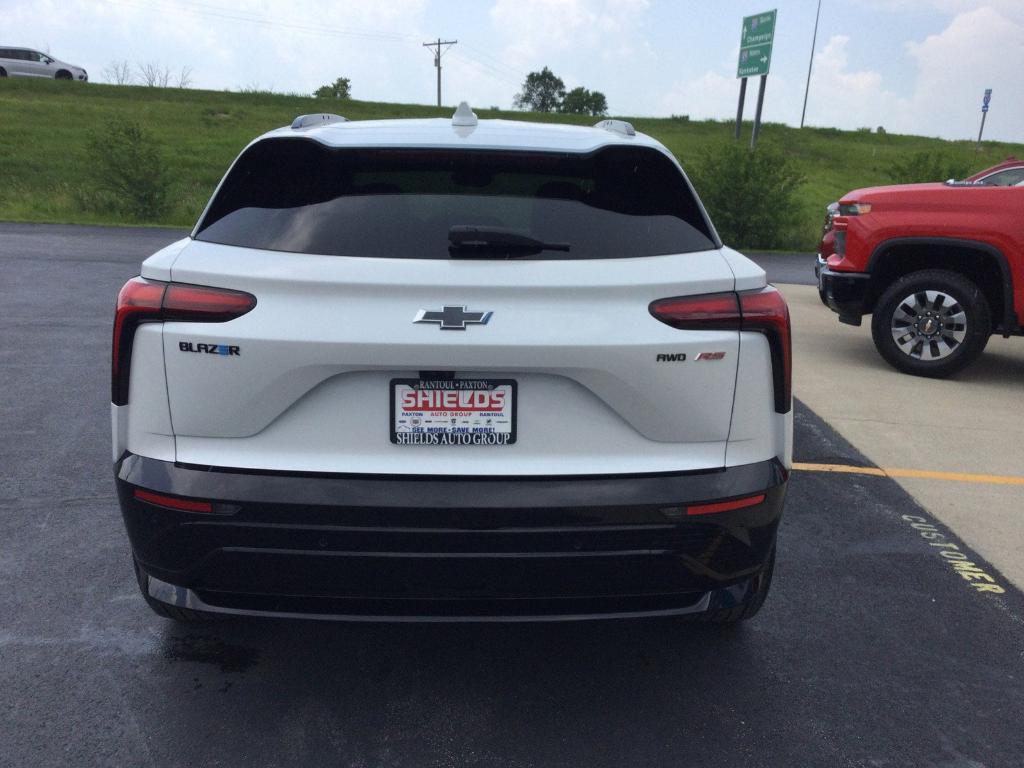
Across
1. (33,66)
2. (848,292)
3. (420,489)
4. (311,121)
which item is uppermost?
(33,66)

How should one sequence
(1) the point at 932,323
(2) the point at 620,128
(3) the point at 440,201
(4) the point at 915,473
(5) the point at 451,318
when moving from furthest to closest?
(1) the point at 932,323
(4) the point at 915,473
(2) the point at 620,128
(3) the point at 440,201
(5) the point at 451,318

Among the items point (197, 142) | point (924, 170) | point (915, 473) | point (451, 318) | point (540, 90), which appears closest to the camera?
point (451, 318)

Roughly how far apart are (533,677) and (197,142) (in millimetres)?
39934

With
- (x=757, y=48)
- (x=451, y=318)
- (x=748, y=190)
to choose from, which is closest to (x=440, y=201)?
(x=451, y=318)

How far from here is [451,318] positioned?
2174 mm

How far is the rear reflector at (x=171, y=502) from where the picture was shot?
87.7 inches

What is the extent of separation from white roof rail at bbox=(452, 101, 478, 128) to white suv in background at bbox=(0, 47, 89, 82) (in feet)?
183

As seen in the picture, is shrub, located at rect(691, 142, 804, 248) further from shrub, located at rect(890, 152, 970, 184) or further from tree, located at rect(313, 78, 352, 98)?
A: tree, located at rect(313, 78, 352, 98)

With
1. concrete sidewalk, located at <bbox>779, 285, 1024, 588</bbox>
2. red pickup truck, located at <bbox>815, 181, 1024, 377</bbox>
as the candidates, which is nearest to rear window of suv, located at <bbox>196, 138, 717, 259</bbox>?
concrete sidewalk, located at <bbox>779, 285, 1024, 588</bbox>

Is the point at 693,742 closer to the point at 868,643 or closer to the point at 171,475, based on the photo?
the point at 868,643

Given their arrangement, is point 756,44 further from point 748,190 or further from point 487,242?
point 487,242

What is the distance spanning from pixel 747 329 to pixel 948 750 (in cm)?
137

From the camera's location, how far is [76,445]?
4992mm

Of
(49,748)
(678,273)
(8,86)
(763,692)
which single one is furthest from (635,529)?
(8,86)
